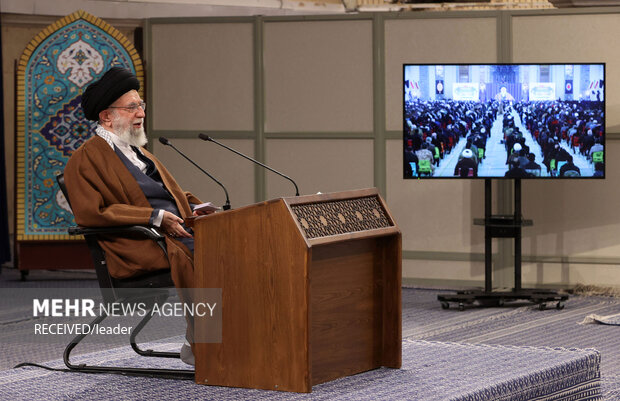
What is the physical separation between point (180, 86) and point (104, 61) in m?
0.54

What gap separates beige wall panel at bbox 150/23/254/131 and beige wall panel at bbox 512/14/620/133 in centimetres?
180

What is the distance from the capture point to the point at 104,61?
7195mm

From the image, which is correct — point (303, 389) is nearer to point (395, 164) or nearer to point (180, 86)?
point (395, 164)

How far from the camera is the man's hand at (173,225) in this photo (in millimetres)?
3498

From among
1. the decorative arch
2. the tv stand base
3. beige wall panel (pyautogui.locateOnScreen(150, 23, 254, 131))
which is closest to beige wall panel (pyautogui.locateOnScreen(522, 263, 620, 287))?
the tv stand base

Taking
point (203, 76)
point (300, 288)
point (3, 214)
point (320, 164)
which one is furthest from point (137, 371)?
point (3, 214)

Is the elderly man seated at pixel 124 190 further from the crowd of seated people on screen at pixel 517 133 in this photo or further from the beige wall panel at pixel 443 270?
the beige wall panel at pixel 443 270

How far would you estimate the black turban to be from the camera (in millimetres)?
3650

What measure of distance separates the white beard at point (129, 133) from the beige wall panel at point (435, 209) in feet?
11.6

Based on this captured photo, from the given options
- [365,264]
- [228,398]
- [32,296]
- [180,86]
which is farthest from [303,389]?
[180,86]

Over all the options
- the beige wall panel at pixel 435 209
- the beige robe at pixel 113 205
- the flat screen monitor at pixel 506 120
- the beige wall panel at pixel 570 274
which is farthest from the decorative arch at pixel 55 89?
the beige robe at pixel 113 205

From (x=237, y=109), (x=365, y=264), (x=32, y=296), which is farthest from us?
(x=237, y=109)

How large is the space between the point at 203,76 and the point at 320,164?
1009 millimetres

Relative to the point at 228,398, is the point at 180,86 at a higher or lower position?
higher
